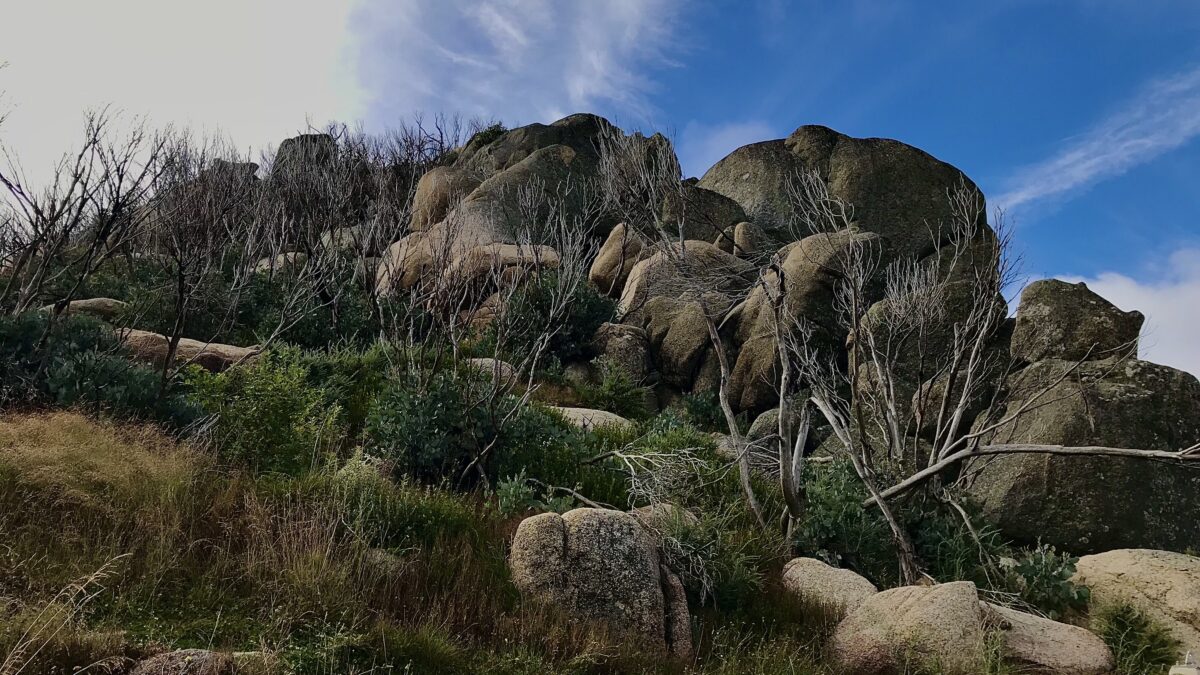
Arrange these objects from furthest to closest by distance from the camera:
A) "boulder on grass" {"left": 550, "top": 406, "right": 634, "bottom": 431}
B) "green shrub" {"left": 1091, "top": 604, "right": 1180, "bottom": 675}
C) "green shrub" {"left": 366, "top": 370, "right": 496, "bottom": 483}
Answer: "boulder on grass" {"left": 550, "top": 406, "right": 634, "bottom": 431}, "green shrub" {"left": 366, "top": 370, "right": 496, "bottom": 483}, "green shrub" {"left": 1091, "top": 604, "right": 1180, "bottom": 675}

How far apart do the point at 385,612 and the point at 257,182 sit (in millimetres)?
26732

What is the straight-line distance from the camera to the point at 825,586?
825 centimetres

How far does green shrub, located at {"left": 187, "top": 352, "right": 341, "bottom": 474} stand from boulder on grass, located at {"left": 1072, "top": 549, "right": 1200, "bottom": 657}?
9059mm

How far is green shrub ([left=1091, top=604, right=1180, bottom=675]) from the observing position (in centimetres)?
767

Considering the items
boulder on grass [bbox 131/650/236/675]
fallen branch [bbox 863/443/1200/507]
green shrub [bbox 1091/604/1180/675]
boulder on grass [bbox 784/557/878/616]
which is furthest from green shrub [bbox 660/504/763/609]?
boulder on grass [bbox 131/650/236/675]

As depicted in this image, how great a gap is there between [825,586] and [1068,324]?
7.59 meters

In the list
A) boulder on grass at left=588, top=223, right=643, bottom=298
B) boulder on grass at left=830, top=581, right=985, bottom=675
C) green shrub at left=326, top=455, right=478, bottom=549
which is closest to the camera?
boulder on grass at left=830, top=581, right=985, bottom=675

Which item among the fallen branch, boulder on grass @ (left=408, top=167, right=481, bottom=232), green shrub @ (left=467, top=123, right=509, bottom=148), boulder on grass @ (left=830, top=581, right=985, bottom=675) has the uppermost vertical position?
green shrub @ (left=467, top=123, right=509, bottom=148)

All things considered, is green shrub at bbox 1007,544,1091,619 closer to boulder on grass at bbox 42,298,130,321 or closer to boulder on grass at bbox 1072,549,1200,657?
boulder on grass at bbox 1072,549,1200,657

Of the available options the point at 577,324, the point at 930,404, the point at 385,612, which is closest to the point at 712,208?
the point at 577,324

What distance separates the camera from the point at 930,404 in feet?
43.9

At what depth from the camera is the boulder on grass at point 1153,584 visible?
319 inches

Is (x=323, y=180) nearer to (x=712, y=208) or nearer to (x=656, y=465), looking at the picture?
(x=712, y=208)

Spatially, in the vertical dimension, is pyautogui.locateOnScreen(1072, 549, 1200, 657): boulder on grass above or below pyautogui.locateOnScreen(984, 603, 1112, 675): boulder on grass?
above
